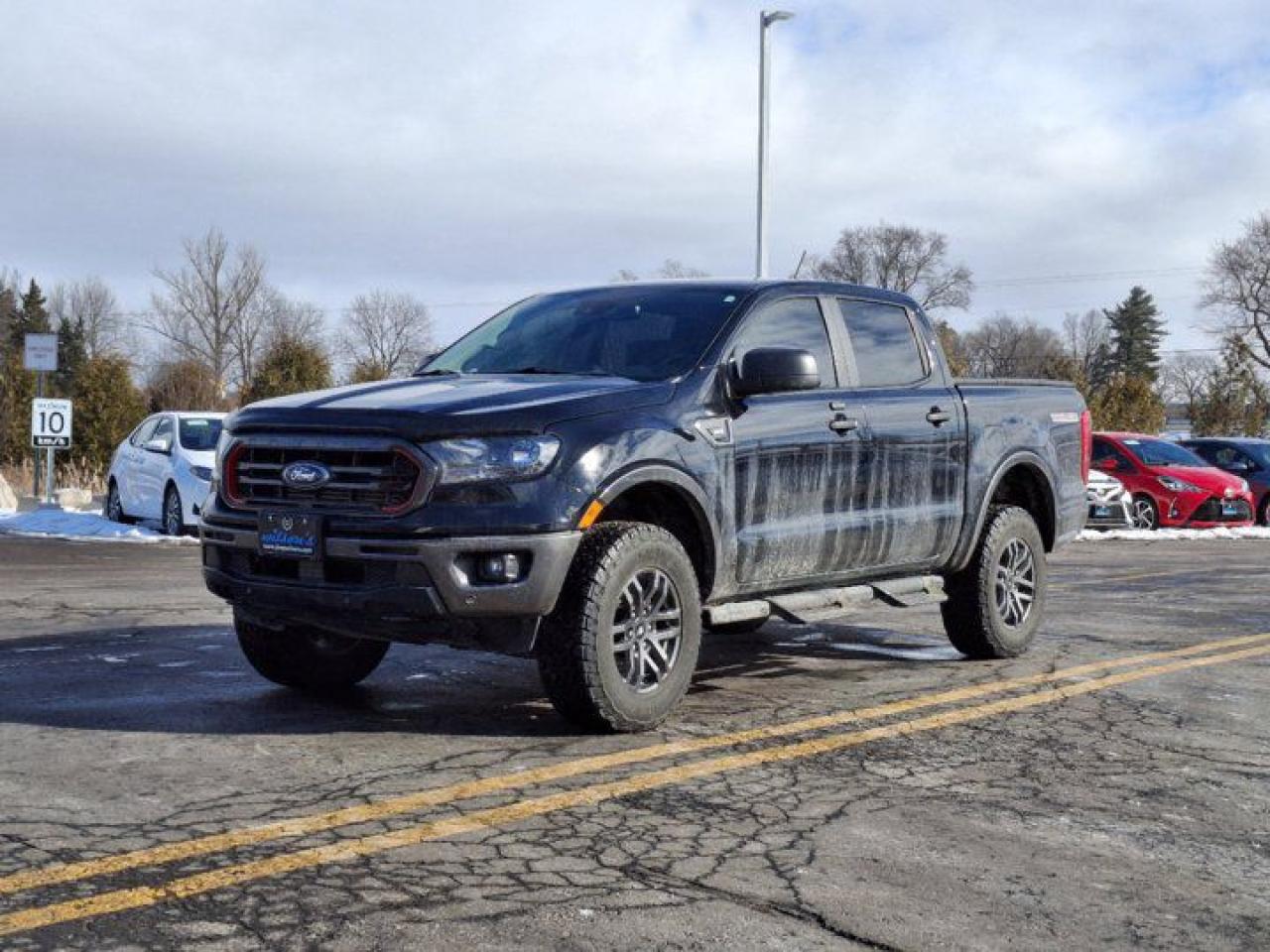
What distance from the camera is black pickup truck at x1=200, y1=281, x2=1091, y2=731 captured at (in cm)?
534

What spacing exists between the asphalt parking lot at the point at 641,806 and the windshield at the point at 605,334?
1.47 m

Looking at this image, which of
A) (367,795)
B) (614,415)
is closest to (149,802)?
(367,795)

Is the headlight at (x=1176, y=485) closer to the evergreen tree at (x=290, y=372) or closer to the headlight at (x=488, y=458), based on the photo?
the headlight at (x=488, y=458)

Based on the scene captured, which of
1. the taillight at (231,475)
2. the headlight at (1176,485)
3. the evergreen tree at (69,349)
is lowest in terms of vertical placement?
the headlight at (1176,485)

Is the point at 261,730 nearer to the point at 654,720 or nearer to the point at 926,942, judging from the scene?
the point at 654,720

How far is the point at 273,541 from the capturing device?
5.61m

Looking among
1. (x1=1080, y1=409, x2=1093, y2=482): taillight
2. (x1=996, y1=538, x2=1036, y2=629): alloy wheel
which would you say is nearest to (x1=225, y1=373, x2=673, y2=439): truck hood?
(x1=996, y1=538, x2=1036, y2=629): alloy wheel

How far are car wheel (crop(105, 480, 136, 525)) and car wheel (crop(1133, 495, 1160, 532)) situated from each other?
551 inches

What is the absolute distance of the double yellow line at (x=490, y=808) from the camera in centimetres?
363

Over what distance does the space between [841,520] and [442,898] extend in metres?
3.51

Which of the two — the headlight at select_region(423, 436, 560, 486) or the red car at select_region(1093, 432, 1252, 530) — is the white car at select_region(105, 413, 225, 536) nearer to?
the headlight at select_region(423, 436, 560, 486)

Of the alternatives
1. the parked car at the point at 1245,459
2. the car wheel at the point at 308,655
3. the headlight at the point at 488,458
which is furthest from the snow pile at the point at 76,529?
the parked car at the point at 1245,459

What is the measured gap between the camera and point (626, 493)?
589 cm

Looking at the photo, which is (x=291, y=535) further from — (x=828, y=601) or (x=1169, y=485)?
(x=1169, y=485)
